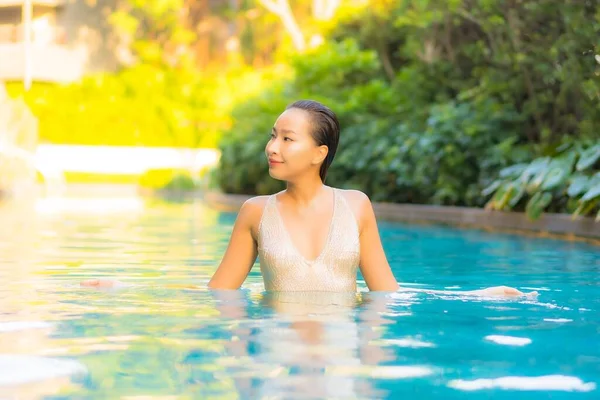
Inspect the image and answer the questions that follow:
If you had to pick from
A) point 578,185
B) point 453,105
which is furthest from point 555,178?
point 453,105

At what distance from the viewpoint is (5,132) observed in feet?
92.4

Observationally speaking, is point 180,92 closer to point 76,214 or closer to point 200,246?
point 76,214

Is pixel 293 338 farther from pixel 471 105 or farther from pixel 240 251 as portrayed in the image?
pixel 471 105

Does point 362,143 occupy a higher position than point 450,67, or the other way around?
point 450,67

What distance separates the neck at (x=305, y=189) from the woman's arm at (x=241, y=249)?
196mm

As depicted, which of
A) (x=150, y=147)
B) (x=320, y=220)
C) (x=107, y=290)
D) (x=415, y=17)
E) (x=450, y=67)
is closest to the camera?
(x=320, y=220)

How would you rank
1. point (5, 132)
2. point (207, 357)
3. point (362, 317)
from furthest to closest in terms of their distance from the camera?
1. point (5, 132)
2. point (362, 317)
3. point (207, 357)

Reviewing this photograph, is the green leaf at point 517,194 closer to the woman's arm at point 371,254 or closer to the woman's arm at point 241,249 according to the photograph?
the woman's arm at point 371,254

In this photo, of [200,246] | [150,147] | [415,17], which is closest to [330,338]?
[200,246]

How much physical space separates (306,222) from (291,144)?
47cm

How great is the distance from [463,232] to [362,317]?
1019 cm

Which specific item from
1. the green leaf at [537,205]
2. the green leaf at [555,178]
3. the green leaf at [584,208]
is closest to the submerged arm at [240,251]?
the green leaf at [584,208]

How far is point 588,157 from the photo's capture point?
557 inches

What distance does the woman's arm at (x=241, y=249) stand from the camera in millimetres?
6586
